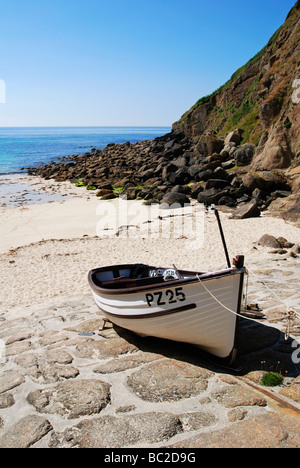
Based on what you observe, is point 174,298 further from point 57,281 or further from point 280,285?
point 57,281

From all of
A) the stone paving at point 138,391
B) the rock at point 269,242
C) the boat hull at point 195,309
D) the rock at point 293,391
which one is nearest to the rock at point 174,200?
the rock at point 269,242

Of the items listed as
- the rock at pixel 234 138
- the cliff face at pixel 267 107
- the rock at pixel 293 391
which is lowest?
the rock at pixel 293 391

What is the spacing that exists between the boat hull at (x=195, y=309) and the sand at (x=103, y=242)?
4.52 meters

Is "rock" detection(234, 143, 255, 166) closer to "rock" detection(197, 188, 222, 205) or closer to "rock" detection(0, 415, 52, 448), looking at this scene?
"rock" detection(197, 188, 222, 205)

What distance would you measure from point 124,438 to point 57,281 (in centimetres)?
744

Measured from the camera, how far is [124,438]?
4172 millimetres

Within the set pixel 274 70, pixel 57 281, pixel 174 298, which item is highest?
pixel 274 70

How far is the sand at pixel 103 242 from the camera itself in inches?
442

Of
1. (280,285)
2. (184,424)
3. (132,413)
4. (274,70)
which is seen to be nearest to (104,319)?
(132,413)

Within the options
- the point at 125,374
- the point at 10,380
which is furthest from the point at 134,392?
the point at 10,380

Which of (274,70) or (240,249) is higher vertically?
(274,70)

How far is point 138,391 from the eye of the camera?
5.09 m

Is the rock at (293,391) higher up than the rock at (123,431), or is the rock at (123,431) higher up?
the rock at (293,391)

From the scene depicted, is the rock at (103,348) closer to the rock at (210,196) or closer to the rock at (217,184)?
the rock at (210,196)
